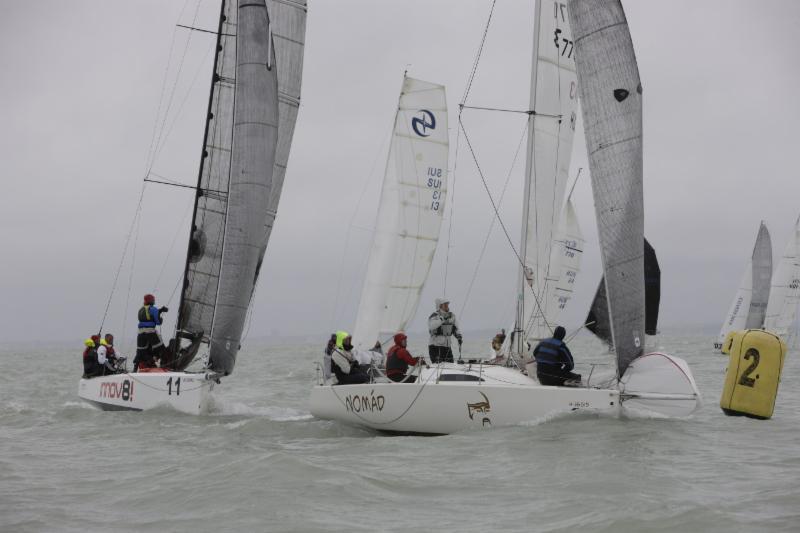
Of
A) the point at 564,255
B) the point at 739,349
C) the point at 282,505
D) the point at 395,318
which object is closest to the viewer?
the point at 282,505

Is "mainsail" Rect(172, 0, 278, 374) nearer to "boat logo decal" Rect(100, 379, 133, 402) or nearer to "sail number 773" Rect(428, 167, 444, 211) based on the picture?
"boat logo decal" Rect(100, 379, 133, 402)

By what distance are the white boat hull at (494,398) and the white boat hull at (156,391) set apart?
3380 mm

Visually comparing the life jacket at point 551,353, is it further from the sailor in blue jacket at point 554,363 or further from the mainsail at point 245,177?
the mainsail at point 245,177

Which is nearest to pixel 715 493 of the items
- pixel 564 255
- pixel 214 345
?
pixel 214 345

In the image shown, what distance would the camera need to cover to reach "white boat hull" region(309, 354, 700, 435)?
12445 millimetres

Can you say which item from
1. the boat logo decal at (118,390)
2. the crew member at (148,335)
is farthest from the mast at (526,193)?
the boat logo decal at (118,390)

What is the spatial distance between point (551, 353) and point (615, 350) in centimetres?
99

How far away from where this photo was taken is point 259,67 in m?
16.1

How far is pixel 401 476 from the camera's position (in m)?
10.1

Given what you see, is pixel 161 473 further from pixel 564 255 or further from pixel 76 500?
pixel 564 255

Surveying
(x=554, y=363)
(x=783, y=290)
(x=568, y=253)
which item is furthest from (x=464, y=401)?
(x=783, y=290)

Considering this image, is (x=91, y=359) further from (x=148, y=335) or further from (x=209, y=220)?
(x=209, y=220)

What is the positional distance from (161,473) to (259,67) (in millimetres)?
7944

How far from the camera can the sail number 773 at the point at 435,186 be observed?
66.0 feet
